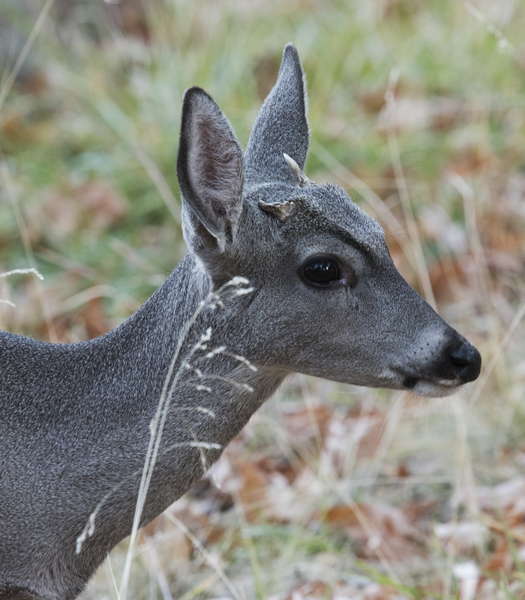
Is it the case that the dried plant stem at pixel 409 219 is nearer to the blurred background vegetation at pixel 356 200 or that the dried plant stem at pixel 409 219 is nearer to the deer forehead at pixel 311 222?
the blurred background vegetation at pixel 356 200

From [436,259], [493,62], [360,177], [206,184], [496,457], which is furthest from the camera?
[493,62]

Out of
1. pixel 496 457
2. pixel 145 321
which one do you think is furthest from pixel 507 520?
pixel 145 321

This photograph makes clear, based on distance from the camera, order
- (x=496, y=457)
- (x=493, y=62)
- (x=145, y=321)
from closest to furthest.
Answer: (x=145, y=321)
(x=496, y=457)
(x=493, y=62)

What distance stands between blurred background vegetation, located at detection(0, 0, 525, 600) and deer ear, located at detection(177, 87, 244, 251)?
2.55ft

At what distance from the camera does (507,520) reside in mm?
3854

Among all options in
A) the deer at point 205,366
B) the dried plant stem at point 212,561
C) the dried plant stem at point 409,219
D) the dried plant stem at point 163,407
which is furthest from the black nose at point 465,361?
the dried plant stem at point 409,219

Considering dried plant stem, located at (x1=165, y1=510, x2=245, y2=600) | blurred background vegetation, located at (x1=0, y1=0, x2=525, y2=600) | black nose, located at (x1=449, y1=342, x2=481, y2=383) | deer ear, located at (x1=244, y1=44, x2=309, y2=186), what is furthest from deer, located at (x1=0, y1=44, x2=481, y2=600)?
dried plant stem, located at (x1=165, y1=510, x2=245, y2=600)

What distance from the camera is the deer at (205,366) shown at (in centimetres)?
263

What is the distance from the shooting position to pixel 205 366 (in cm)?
277

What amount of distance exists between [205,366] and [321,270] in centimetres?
47

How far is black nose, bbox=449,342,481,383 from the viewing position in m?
2.66

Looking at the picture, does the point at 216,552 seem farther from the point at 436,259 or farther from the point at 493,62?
the point at 493,62

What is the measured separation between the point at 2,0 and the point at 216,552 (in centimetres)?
602

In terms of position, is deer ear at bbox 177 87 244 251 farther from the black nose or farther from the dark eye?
the black nose
